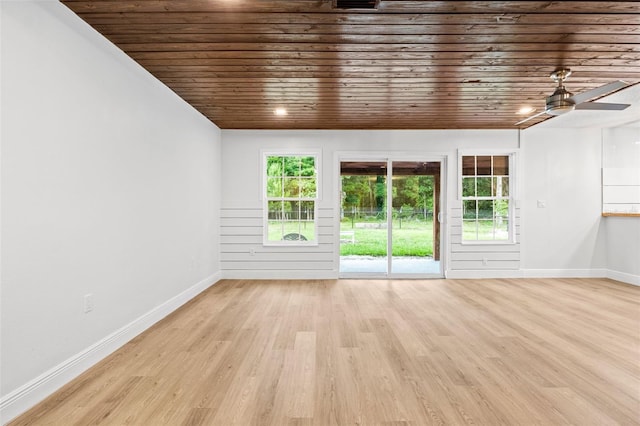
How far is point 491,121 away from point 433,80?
231 centimetres

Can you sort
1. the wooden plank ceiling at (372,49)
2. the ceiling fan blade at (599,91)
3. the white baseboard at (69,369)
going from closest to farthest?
1. the white baseboard at (69,369)
2. the wooden plank ceiling at (372,49)
3. the ceiling fan blade at (599,91)

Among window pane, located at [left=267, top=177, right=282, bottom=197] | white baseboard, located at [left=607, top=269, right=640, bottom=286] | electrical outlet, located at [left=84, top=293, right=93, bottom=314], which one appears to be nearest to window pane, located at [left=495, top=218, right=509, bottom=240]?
white baseboard, located at [left=607, top=269, right=640, bottom=286]

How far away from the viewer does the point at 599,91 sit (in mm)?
2953

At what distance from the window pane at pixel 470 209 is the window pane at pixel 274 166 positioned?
332 centimetres

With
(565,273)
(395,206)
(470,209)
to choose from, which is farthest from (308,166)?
(565,273)

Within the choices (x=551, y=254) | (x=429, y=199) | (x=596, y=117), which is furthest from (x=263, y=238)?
(x=596, y=117)

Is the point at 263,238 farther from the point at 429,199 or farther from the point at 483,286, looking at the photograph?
the point at 483,286

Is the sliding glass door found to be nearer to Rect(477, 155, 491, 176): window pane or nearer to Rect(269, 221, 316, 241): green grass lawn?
Rect(269, 221, 316, 241): green grass lawn

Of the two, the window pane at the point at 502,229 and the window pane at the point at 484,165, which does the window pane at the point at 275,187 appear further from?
the window pane at the point at 502,229

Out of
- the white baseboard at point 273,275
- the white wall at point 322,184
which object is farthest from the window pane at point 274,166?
the white baseboard at point 273,275

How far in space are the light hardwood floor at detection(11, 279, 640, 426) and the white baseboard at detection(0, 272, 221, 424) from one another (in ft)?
0.19

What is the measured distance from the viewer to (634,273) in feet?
17.5

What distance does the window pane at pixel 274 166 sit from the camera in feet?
19.4

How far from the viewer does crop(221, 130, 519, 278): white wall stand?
581 cm
